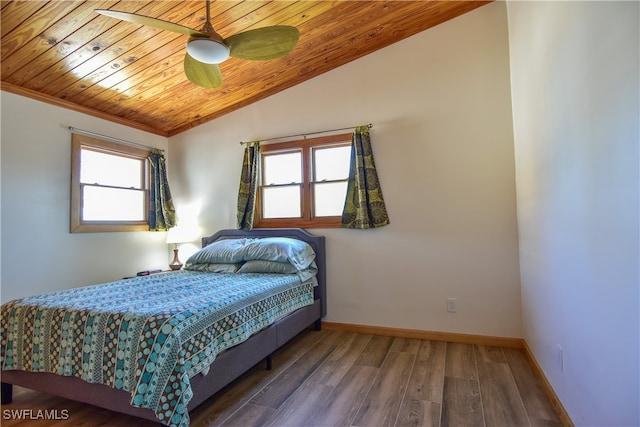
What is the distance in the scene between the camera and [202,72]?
84.4 inches

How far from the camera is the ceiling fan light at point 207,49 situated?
1.70 meters

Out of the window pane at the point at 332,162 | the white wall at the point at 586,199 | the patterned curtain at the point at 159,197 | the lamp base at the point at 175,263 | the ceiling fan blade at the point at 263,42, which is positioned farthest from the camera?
the patterned curtain at the point at 159,197

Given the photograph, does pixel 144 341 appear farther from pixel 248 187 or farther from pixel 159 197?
pixel 159 197

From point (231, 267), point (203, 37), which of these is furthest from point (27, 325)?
point (203, 37)

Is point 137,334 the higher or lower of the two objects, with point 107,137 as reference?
lower

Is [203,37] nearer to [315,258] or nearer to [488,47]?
[315,258]

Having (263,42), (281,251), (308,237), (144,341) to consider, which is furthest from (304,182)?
(144,341)

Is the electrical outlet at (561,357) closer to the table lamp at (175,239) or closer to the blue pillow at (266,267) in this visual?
the blue pillow at (266,267)

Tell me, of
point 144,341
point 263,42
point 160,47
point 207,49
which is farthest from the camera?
point 160,47

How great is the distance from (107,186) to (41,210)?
29.1 inches

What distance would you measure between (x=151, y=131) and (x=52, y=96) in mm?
1131
